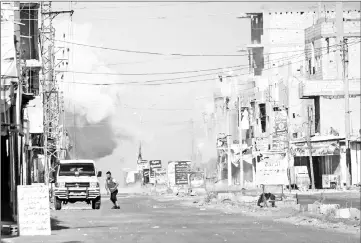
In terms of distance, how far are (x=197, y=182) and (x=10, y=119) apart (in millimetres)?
60884

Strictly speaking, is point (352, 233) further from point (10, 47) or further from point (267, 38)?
point (267, 38)

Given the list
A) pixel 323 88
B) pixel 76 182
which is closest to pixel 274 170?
pixel 76 182

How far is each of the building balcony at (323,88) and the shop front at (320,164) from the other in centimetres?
497

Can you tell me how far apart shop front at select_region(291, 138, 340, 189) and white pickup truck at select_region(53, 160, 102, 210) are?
40.6 metres

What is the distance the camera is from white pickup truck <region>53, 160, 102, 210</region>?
47.8 metres

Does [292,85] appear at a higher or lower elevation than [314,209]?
higher

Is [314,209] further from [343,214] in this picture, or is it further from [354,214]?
[343,214]

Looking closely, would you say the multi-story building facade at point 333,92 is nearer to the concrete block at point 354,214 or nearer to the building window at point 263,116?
the building window at point 263,116

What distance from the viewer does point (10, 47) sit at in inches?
1512

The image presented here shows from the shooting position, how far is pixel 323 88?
330ft

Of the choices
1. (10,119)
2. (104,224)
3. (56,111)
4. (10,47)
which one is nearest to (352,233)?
(104,224)

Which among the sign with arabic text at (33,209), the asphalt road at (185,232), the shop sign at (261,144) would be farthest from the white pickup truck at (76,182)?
the shop sign at (261,144)

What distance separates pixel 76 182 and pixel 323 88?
56.2 m

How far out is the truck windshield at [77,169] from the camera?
48969 mm
